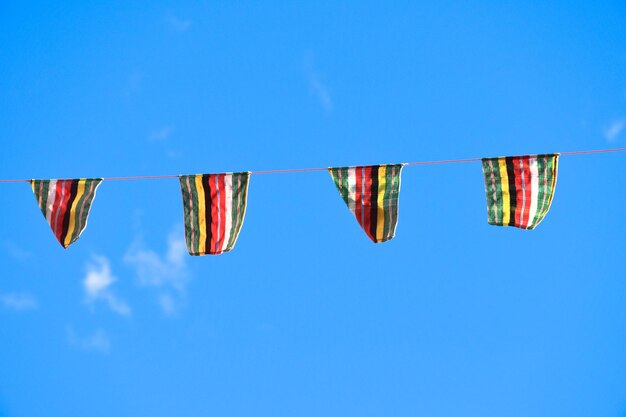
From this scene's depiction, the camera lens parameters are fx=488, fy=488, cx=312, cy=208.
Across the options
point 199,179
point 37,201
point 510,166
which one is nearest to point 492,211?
point 510,166

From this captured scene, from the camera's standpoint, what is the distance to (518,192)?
10.3 m

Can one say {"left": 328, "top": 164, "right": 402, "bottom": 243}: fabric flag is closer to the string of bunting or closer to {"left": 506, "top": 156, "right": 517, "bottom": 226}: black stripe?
the string of bunting

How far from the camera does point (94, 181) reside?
1046 cm

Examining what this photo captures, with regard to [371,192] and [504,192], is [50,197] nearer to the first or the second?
[371,192]

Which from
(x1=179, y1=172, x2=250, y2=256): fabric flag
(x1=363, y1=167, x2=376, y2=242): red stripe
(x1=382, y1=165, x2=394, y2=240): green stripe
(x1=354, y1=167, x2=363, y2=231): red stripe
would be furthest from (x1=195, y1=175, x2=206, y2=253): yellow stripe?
(x1=382, y1=165, x2=394, y2=240): green stripe

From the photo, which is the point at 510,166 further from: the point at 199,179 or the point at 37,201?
the point at 37,201

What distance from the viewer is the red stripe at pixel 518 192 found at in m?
10.3

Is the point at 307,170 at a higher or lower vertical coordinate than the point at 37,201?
higher

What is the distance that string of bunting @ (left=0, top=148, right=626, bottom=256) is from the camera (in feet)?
33.2

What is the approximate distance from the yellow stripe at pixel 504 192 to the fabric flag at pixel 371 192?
2.19 m

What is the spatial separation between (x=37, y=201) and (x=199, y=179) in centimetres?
344

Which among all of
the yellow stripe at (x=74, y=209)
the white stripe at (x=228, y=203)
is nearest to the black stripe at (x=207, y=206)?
the white stripe at (x=228, y=203)

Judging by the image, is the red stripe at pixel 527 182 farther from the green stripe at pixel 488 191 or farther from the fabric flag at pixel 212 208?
the fabric flag at pixel 212 208

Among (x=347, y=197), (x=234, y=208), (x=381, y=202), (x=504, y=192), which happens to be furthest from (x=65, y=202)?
(x=504, y=192)
